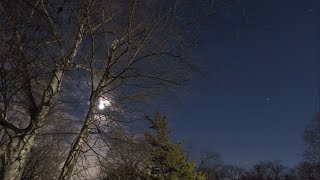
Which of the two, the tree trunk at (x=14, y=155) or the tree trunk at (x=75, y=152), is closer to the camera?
the tree trunk at (x=14, y=155)

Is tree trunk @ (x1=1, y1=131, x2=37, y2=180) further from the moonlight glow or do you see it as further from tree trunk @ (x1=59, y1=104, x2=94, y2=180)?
the moonlight glow

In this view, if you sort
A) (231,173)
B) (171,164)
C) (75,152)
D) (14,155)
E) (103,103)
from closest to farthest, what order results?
(14,155) → (75,152) → (103,103) → (171,164) → (231,173)

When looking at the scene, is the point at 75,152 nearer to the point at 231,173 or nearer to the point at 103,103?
the point at 103,103

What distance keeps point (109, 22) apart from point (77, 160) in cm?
284

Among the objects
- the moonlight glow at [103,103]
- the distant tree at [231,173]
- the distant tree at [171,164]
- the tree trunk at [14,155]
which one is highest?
the distant tree at [231,173]

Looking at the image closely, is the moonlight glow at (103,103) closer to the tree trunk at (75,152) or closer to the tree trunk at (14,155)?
the tree trunk at (75,152)

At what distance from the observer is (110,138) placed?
23.8ft

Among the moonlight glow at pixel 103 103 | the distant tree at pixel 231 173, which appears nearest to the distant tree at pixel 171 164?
the moonlight glow at pixel 103 103

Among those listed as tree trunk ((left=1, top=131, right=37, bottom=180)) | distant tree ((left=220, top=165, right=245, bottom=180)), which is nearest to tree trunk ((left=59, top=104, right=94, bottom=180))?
tree trunk ((left=1, top=131, right=37, bottom=180))

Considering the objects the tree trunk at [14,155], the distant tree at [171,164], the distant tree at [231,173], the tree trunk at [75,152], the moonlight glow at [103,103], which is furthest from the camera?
the distant tree at [231,173]

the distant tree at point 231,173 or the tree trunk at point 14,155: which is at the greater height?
the distant tree at point 231,173

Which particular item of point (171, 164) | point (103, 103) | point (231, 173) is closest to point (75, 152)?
point (103, 103)

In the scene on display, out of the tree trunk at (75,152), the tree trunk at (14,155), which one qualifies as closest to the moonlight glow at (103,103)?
the tree trunk at (75,152)

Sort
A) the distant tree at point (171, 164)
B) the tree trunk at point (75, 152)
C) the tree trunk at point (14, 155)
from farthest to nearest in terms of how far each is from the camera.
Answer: the distant tree at point (171, 164)
the tree trunk at point (75, 152)
the tree trunk at point (14, 155)
